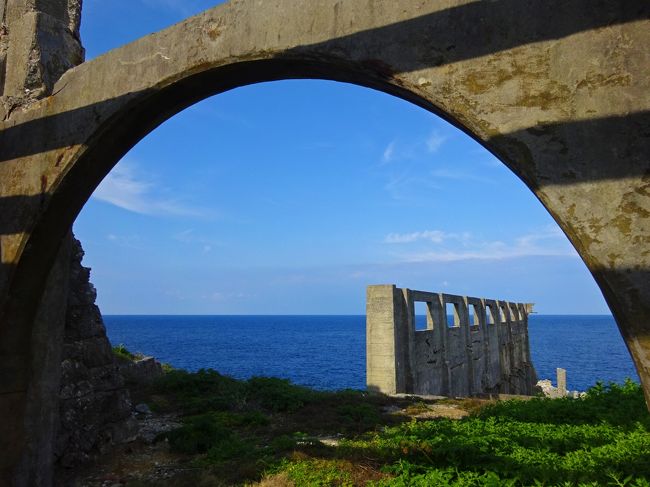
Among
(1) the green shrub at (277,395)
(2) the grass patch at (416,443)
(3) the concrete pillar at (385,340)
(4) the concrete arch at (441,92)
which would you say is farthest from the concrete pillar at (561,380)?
(4) the concrete arch at (441,92)

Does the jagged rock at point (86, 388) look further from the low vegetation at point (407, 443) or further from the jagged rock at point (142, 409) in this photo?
the jagged rock at point (142, 409)

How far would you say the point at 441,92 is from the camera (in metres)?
2.31

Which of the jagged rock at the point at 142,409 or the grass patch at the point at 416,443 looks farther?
the jagged rock at the point at 142,409

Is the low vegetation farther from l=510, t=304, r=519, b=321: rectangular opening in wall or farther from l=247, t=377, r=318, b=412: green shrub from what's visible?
l=510, t=304, r=519, b=321: rectangular opening in wall

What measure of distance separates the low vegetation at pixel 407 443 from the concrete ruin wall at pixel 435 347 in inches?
137

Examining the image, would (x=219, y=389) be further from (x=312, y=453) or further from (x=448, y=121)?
(x=448, y=121)

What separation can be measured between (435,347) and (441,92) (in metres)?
14.7

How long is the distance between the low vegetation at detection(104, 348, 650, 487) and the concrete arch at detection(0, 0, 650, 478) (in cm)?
242

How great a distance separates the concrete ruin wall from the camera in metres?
12.9

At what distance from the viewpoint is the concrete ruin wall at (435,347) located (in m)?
12.9

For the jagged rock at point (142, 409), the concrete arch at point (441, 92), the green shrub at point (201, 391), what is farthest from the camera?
the green shrub at point (201, 391)

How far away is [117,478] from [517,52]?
5.48 metres

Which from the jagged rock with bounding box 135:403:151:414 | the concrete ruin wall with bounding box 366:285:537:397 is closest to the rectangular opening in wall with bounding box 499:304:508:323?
the concrete ruin wall with bounding box 366:285:537:397

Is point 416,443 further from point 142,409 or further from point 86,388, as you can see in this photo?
point 142,409
